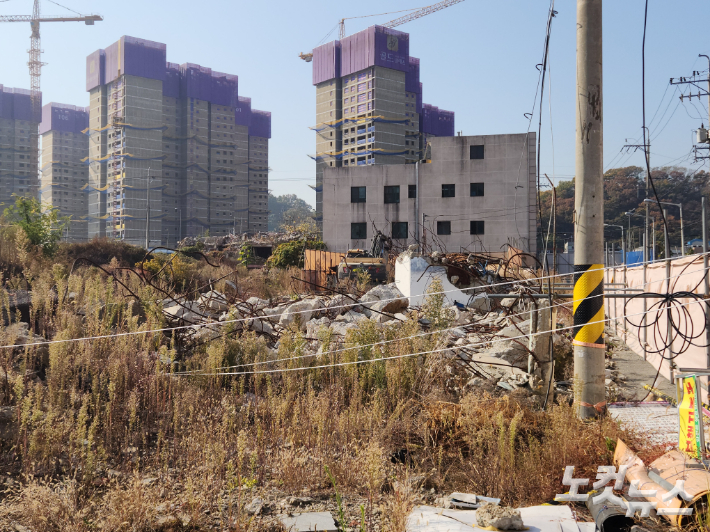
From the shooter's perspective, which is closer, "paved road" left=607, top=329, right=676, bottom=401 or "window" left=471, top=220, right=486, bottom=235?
"paved road" left=607, top=329, right=676, bottom=401

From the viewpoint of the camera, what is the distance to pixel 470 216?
37406 mm

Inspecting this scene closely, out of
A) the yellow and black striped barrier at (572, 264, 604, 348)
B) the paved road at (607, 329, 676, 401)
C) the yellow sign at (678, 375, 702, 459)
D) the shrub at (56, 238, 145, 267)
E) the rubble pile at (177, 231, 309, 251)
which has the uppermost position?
the rubble pile at (177, 231, 309, 251)

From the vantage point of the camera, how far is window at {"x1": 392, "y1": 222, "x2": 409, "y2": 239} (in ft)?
126

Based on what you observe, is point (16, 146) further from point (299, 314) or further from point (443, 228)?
point (299, 314)

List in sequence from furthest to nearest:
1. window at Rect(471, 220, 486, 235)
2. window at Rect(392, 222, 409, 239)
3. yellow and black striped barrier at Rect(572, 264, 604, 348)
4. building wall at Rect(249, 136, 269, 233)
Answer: building wall at Rect(249, 136, 269, 233) → window at Rect(392, 222, 409, 239) → window at Rect(471, 220, 486, 235) → yellow and black striped barrier at Rect(572, 264, 604, 348)

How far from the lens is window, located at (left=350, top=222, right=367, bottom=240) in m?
39.1

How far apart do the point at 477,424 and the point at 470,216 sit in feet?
111

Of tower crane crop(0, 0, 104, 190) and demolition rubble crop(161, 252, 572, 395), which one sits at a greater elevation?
tower crane crop(0, 0, 104, 190)

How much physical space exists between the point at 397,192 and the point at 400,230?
2.76 meters

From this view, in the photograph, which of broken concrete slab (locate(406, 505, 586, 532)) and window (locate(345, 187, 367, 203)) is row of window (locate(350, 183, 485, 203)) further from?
broken concrete slab (locate(406, 505, 586, 532))

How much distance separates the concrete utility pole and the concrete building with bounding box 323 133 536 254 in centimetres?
3042

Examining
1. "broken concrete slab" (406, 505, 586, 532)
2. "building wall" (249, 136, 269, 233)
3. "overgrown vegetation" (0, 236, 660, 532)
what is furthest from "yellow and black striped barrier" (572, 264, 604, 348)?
"building wall" (249, 136, 269, 233)

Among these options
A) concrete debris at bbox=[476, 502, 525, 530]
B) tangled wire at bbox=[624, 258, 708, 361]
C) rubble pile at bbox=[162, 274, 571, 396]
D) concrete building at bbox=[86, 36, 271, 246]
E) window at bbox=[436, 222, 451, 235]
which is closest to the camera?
concrete debris at bbox=[476, 502, 525, 530]

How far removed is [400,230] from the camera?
38656mm
